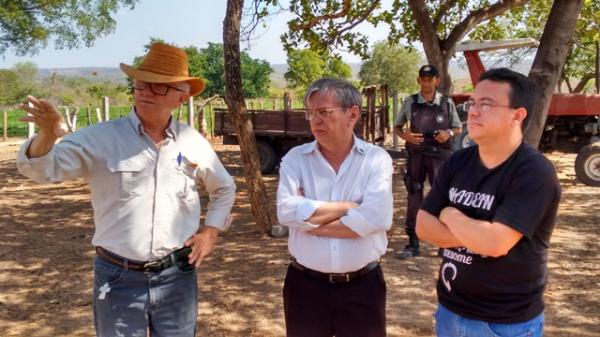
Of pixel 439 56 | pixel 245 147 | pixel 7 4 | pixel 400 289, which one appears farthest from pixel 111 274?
pixel 7 4

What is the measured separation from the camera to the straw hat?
2.43 meters

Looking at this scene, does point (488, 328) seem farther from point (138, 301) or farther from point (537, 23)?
point (537, 23)

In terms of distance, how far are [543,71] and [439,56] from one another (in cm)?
376

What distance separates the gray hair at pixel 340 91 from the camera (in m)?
2.53

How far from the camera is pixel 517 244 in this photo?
6.46ft

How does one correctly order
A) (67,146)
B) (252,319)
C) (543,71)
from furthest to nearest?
(543,71), (252,319), (67,146)

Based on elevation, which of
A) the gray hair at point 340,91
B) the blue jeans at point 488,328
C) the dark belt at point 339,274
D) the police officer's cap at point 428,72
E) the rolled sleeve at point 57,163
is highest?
the police officer's cap at point 428,72

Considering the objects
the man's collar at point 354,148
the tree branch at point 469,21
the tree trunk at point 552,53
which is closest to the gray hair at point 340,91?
the man's collar at point 354,148

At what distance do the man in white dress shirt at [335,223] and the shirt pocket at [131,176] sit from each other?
601mm

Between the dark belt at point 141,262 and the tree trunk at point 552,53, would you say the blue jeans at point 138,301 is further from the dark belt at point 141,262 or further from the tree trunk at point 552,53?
the tree trunk at point 552,53

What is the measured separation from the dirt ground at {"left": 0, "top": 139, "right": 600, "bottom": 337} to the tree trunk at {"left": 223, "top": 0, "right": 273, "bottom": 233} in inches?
13.8

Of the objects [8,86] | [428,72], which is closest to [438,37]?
[428,72]

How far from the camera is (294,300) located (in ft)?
8.46

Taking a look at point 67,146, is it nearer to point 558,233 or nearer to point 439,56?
point 558,233
